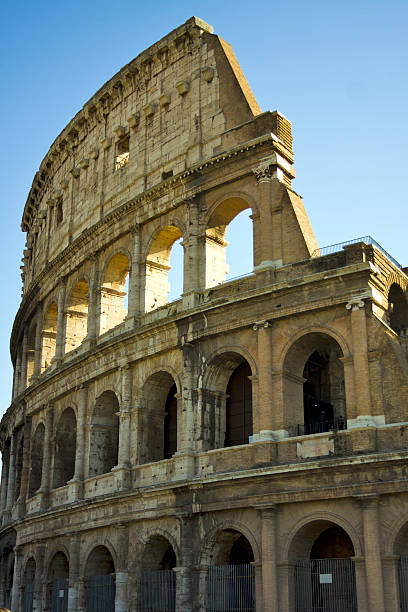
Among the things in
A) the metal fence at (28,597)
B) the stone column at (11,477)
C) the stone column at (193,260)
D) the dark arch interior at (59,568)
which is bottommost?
the metal fence at (28,597)

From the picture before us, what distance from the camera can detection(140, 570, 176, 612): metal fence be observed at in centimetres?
1827

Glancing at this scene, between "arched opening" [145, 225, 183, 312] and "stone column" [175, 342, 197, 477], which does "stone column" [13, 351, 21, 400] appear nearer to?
"arched opening" [145, 225, 183, 312]

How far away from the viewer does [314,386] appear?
64.3 ft

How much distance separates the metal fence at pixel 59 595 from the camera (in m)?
21.7

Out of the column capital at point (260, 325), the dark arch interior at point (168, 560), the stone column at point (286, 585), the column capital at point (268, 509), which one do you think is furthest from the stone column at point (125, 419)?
the stone column at point (286, 585)

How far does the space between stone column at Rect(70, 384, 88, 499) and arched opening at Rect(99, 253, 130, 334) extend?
2.08 m

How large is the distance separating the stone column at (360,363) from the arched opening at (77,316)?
38.5 feet

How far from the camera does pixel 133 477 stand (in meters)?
20.2

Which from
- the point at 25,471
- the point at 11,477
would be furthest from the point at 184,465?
the point at 11,477

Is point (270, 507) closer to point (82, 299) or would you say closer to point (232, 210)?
point (232, 210)

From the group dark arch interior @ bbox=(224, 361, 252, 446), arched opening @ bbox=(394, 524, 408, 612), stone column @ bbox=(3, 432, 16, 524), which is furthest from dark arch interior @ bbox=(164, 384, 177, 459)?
stone column @ bbox=(3, 432, 16, 524)

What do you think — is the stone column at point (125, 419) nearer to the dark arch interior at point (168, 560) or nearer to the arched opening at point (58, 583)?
the dark arch interior at point (168, 560)

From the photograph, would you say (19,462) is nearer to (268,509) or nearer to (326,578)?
(268,509)

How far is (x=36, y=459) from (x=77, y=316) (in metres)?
5.09
